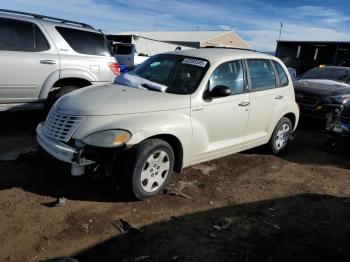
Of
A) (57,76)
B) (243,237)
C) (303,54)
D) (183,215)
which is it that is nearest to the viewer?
(243,237)

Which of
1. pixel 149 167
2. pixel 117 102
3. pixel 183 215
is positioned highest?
pixel 117 102

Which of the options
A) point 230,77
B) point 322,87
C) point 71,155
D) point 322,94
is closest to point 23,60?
point 71,155

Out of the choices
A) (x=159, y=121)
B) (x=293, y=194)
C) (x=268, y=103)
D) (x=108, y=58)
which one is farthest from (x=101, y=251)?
(x=108, y=58)

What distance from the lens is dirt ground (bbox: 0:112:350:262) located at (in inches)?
138

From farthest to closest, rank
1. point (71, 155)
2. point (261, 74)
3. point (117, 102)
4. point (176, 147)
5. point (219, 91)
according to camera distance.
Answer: point (261, 74) < point (219, 91) < point (176, 147) < point (117, 102) < point (71, 155)

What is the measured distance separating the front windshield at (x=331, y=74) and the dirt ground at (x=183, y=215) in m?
5.34

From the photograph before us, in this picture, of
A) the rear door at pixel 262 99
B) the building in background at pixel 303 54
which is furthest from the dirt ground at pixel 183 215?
the building in background at pixel 303 54

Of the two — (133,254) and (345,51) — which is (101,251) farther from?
(345,51)

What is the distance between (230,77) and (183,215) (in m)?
2.21

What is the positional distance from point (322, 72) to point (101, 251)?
9.76 meters

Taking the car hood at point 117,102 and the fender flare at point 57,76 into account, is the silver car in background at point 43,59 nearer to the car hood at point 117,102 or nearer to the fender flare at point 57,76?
the fender flare at point 57,76

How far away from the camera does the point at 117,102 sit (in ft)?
14.7

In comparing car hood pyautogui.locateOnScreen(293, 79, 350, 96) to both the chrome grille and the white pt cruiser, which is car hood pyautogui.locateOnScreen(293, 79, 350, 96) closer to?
the white pt cruiser

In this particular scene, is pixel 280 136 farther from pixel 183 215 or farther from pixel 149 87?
pixel 183 215
